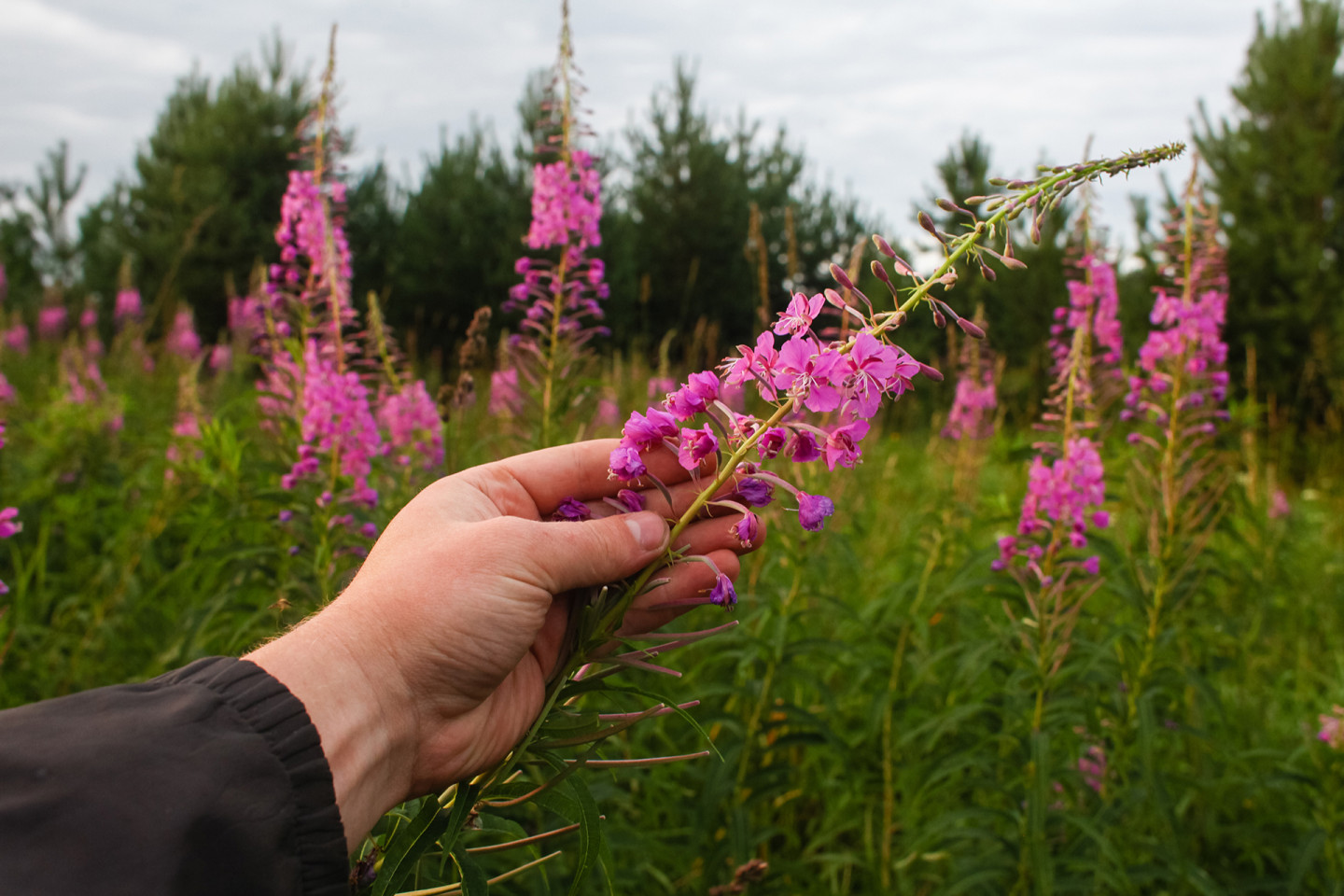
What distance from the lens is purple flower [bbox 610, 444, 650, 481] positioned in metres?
1.31

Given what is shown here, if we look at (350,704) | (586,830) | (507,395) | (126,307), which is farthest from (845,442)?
(126,307)

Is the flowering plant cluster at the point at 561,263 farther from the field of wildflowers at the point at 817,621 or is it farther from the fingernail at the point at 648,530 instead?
the fingernail at the point at 648,530

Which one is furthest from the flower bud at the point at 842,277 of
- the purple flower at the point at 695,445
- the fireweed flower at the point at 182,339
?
the fireweed flower at the point at 182,339

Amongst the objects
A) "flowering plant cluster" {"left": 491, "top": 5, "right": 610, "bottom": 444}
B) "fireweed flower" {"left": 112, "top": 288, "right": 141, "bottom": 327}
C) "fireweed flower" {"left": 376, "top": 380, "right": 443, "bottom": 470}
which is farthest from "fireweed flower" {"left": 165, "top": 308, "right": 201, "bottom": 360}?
"flowering plant cluster" {"left": 491, "top": 5, "right": 610, "bottom": 444}

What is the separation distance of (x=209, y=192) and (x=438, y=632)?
15.3m

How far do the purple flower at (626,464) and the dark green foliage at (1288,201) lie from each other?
421 inches

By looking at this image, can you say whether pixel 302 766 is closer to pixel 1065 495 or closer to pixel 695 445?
pixel 695 445

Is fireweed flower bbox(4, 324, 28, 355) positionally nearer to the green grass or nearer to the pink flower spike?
the green grass

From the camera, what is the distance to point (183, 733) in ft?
3.45

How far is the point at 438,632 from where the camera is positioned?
50.6 inches

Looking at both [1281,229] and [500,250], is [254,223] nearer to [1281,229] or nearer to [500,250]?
[500,250]

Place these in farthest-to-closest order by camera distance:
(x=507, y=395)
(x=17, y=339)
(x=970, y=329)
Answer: (x=17, y=339) → (x=507, y=395) → (x=970, y=329)

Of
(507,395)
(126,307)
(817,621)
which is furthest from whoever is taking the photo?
(126,307)

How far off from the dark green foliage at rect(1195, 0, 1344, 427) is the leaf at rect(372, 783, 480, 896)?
11.0 meters
